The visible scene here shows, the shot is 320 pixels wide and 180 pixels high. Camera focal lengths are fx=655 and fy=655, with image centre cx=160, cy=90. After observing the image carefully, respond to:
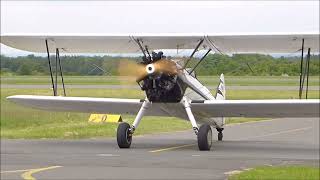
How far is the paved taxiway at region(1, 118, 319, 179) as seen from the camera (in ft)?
33.8

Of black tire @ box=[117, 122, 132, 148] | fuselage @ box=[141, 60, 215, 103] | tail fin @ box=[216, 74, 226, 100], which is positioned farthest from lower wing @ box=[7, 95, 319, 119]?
tail fin @ box=[216, 74, 226, 100]

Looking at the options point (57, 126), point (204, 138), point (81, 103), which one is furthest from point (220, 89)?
point (57, 126)

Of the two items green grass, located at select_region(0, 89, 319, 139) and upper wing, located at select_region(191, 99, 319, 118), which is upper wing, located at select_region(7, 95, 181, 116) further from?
upper wing, located at select_region(191, 99, 319, 118)

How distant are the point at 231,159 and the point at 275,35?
4016 millimetres

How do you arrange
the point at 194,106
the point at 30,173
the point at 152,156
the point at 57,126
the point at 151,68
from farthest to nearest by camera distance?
the point at 57,126
the point at 194,106
the point at 151,68
the point at 152,156
the point at 30,173

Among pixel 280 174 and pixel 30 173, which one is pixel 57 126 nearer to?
pixel 30 173

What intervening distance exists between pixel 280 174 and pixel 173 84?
5878 millimetres

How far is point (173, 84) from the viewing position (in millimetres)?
15289

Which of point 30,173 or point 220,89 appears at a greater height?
point 220,89

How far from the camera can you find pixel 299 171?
1014cm

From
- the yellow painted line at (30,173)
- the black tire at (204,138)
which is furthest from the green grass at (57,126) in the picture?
the yellow painted line at (30,173)

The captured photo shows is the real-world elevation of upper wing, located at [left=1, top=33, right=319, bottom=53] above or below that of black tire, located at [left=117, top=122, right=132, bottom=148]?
above

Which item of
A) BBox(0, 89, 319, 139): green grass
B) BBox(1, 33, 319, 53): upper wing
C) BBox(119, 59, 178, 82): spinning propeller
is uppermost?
BBox(1, 33, 319, 53): upper wing

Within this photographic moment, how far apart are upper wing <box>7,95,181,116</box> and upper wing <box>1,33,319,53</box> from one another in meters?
1.52
